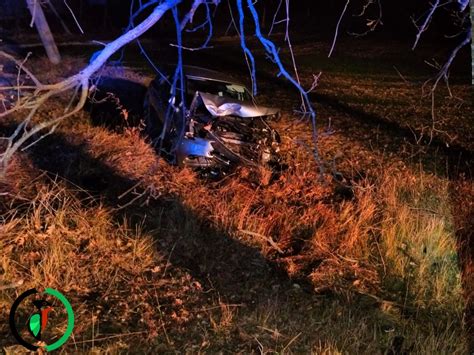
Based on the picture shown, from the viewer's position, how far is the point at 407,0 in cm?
3344

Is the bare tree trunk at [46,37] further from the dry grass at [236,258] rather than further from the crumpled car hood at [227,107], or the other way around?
the crumpled car hood at [227,107]

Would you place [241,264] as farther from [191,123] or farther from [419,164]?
[419,164]

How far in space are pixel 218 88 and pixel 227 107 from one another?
1.08m

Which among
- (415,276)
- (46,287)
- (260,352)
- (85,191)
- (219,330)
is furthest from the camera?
(85,191)

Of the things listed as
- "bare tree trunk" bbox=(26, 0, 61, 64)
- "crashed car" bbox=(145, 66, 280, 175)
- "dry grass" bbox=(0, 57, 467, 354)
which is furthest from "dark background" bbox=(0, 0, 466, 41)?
"dry grass" bbox=(0, 57, 467, 354)

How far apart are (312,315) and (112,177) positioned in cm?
Result: 392

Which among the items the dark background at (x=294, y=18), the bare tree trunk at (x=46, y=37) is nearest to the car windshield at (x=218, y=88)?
the bare tree trunk at (x=46, y=37)

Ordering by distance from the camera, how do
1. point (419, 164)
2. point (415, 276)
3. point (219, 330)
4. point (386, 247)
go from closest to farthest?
point (219, 330), point (415, 276), point (386, 247), point (419, 164)

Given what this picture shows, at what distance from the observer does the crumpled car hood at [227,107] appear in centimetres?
763

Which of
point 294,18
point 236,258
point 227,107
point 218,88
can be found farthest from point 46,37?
point 294,18

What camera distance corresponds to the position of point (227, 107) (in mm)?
7664

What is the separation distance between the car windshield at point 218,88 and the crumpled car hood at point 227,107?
593 millimetres

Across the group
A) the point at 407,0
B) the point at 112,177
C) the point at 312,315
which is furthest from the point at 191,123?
the point at 407,0

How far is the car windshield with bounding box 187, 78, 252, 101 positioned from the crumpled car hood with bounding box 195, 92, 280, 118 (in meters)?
0.59
